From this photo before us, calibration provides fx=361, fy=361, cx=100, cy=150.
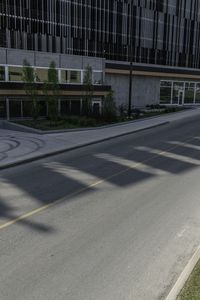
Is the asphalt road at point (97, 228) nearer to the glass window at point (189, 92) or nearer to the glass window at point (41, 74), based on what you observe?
the glass window at point (41, 74)

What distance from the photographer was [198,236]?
27.0ft

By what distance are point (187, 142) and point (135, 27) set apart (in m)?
34.7

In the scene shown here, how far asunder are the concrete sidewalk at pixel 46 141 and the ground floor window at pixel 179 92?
62.8ft

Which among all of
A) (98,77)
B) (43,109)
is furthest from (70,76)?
(43,109)

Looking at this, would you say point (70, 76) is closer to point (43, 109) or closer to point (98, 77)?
point (98, 77)

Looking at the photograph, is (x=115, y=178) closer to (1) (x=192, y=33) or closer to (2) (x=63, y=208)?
(2) (x=63, y=208)

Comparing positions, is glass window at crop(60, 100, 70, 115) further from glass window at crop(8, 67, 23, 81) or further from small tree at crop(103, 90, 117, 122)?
glass window at crop(8, 67, 23, 81)

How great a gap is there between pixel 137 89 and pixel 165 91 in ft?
19.8

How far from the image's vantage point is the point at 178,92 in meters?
51.5

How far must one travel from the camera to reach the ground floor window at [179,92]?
1944 inches

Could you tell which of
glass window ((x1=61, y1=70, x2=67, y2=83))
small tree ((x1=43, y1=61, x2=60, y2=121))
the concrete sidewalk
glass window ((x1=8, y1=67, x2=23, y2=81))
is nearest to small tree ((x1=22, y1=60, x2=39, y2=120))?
small tree ((x1=43, y1=61, x2=60, y2=121))

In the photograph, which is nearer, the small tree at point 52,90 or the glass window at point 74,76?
the small tree at point 52,90

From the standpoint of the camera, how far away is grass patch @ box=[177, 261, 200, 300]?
5.17 meters

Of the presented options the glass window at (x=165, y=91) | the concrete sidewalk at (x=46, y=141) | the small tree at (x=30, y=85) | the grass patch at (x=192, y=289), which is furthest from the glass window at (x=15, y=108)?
the grass patch at (x=192, y=289)
